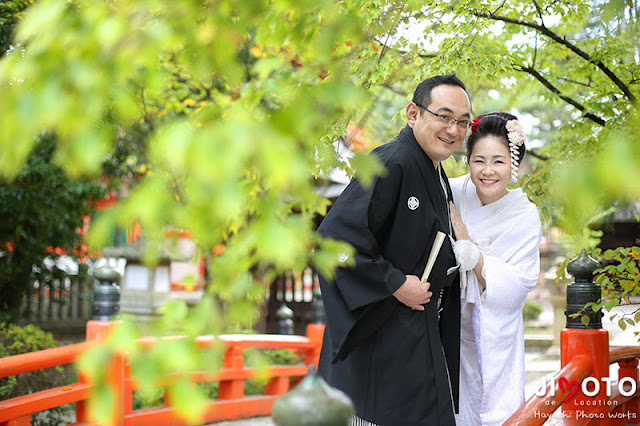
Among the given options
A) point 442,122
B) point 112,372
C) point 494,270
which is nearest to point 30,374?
point 112,372

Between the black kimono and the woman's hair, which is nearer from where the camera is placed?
the black kimono

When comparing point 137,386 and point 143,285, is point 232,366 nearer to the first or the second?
point 137,386

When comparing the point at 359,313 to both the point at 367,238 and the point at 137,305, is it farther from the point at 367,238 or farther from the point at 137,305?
the point at 137,305

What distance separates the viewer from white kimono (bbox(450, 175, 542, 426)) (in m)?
3.12

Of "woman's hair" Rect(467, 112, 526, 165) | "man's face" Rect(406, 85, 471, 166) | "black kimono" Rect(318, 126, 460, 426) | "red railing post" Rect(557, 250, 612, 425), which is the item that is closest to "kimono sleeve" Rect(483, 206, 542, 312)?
"black kimono" Rect(318, 126, 460, 426)

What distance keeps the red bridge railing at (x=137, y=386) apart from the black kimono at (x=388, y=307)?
55cm

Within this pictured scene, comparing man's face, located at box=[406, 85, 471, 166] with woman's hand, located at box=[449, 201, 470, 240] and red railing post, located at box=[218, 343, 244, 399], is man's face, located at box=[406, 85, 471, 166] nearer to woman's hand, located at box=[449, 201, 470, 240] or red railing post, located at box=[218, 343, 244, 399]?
→ woman's hand, located at box=[449, 201, 470, 240]

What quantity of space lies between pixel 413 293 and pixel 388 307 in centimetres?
13

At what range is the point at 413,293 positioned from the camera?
272cm

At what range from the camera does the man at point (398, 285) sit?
2.63 metres

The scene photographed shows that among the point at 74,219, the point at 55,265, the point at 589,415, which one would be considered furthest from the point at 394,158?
the point at 55,265

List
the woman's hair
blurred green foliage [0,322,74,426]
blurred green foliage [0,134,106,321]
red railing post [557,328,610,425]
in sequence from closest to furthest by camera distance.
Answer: the woman's hair → red railing post [557,328,610,425] → blurred green foliage [0,322,74,426] → blurred green foliage [0,134,106,321]

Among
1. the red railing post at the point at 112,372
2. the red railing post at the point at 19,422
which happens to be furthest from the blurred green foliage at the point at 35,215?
the red railing post at the point at 19,422

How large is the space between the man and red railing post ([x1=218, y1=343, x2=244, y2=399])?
385 cm
